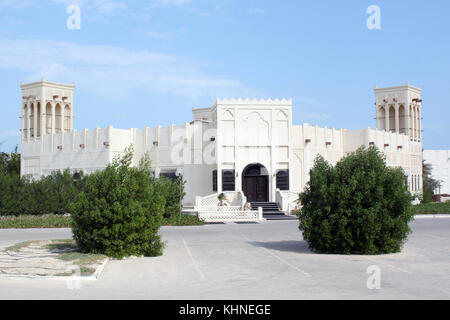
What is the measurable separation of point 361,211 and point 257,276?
488 centimetres

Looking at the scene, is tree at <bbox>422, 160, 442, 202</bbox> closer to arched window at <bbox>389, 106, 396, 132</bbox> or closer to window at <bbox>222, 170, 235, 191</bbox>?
arched window at <bbox>389, 106, 396, 132</bbox>

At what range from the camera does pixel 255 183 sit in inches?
1502

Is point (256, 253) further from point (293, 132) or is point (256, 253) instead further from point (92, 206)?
point (293, 132)

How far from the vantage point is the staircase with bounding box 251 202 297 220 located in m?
34.1

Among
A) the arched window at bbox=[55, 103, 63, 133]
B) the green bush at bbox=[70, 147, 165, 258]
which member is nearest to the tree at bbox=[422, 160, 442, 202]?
the arched window at bbox=[55, 103, 63, 133]

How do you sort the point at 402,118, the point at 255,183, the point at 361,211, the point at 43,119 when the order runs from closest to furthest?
the point at 361,211 → the point at 255,183 → the point at 43,119 → the point at 402,118

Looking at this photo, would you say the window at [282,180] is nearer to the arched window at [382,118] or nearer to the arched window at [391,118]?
the arched window at [382,118]

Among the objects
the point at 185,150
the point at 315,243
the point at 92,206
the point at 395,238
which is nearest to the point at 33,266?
the point at 92,206

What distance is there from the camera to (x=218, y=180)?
3709 centimetres

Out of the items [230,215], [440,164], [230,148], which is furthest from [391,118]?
[230,215]

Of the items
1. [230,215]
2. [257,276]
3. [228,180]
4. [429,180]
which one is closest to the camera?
[257,276]

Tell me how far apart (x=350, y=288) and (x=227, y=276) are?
2.77 meters

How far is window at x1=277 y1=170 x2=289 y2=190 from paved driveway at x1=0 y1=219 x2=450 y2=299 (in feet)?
66.3

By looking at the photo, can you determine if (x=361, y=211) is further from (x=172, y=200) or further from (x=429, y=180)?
(x=429, y=180)
